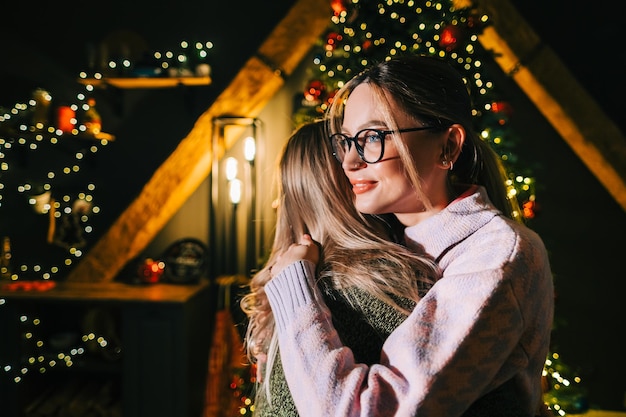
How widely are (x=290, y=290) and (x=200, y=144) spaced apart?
8.54 feet

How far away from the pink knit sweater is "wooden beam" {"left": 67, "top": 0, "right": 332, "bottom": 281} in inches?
102

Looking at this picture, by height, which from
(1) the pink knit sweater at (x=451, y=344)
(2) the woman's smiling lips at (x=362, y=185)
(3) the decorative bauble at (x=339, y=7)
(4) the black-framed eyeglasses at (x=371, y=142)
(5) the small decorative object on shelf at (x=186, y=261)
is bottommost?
(1) the pink knit sweater at (x=451, y=344)

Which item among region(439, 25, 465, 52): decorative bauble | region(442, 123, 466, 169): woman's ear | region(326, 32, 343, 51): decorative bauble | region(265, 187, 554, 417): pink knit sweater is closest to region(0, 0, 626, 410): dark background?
region(326, 32, 343, 51): decorative bauble

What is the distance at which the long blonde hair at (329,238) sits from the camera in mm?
1076

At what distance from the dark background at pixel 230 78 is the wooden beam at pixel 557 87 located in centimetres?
32

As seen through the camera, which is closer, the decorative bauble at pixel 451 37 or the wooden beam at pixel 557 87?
the decorative bauble at pixel 451 37

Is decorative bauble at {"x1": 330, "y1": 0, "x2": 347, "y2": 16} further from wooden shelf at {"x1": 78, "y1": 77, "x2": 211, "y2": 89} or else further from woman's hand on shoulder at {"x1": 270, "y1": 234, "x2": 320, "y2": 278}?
woman's hand on shoulder at {"x1": 270, "y1": 234, "x2": 320, "y2": 278}

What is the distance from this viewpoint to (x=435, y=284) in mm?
990

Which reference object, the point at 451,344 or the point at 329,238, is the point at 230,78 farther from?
the point at 451,344

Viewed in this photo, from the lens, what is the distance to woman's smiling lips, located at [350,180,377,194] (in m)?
1.19

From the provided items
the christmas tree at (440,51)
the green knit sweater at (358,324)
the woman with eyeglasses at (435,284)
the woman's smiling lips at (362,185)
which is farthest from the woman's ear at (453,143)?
the christmas tree at (440,51)

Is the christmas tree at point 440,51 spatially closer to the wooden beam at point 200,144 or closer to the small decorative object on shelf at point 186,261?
the wooden beam at point 200,144

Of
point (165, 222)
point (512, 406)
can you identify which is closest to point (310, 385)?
point (512, 406)

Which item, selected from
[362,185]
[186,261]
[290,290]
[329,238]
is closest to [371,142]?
[362,185]
